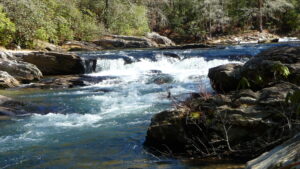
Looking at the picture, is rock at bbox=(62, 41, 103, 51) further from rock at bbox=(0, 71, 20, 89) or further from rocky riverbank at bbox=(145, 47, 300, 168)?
rocky riverbank at bbox=(145, 47, 300, 168)

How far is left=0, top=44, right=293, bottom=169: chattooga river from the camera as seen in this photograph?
17.7 ft

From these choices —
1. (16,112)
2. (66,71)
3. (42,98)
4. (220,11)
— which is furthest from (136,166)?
(220,11)

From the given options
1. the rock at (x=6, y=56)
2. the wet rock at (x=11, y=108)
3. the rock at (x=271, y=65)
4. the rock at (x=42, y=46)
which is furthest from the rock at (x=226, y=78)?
the rock at (x=42, y=46)

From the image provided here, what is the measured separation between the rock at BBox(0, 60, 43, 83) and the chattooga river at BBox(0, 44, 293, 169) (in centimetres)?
235

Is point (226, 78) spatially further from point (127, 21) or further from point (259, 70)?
point (127, 21)

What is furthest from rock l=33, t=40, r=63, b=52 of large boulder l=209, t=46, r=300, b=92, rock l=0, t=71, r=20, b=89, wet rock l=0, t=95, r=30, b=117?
large boulder l=209, t=46, r=300, b=92

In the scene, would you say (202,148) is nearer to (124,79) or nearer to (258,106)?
(258,106)

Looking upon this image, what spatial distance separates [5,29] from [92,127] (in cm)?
1573

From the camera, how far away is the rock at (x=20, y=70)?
1502cm

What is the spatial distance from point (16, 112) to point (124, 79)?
681 cm

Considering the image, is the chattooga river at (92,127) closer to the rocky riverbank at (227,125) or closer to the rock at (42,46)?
Answer: the rocky riverbank at (227,125)

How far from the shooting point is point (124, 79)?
15.4 m

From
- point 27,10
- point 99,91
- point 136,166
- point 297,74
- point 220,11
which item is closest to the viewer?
point 136,166

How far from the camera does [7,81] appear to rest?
13891 mm
